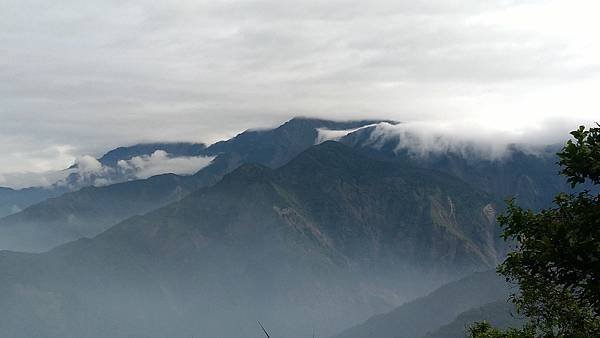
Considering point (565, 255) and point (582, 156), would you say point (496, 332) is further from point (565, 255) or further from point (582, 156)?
point (582, 156)

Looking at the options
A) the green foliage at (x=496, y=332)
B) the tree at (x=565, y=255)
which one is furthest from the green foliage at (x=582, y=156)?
the green foliage at (x=496, y=332)

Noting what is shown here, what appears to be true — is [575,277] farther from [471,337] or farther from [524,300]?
[471,337]

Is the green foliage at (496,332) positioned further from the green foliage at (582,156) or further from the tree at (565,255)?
the green foliage at (582,156)

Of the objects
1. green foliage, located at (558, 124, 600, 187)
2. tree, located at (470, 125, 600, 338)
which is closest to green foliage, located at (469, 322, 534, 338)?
tree, located at (470, 125, 600, 338)

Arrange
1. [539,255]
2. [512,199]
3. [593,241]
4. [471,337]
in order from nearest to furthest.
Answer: [593,241], [539,255], [512,199], [471,337]

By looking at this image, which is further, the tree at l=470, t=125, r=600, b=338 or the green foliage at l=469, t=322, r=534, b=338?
the green foliage at l=469, t=322, r=534, b=338

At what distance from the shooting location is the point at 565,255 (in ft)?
110

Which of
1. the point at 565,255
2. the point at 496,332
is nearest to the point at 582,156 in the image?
the point at 565,255

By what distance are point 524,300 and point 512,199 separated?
17.3 feet

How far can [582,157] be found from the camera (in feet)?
107

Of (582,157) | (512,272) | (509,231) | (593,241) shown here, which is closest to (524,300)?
(512,272)

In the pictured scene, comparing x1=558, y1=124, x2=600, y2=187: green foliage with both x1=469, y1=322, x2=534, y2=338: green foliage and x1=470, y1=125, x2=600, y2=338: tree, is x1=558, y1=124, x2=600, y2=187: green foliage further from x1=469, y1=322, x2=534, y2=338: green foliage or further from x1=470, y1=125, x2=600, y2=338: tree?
x1=469, y1=322, x2=534, y2=338: green foliage

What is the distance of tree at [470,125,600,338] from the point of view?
3269 centimetres

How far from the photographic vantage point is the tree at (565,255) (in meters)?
32.7
